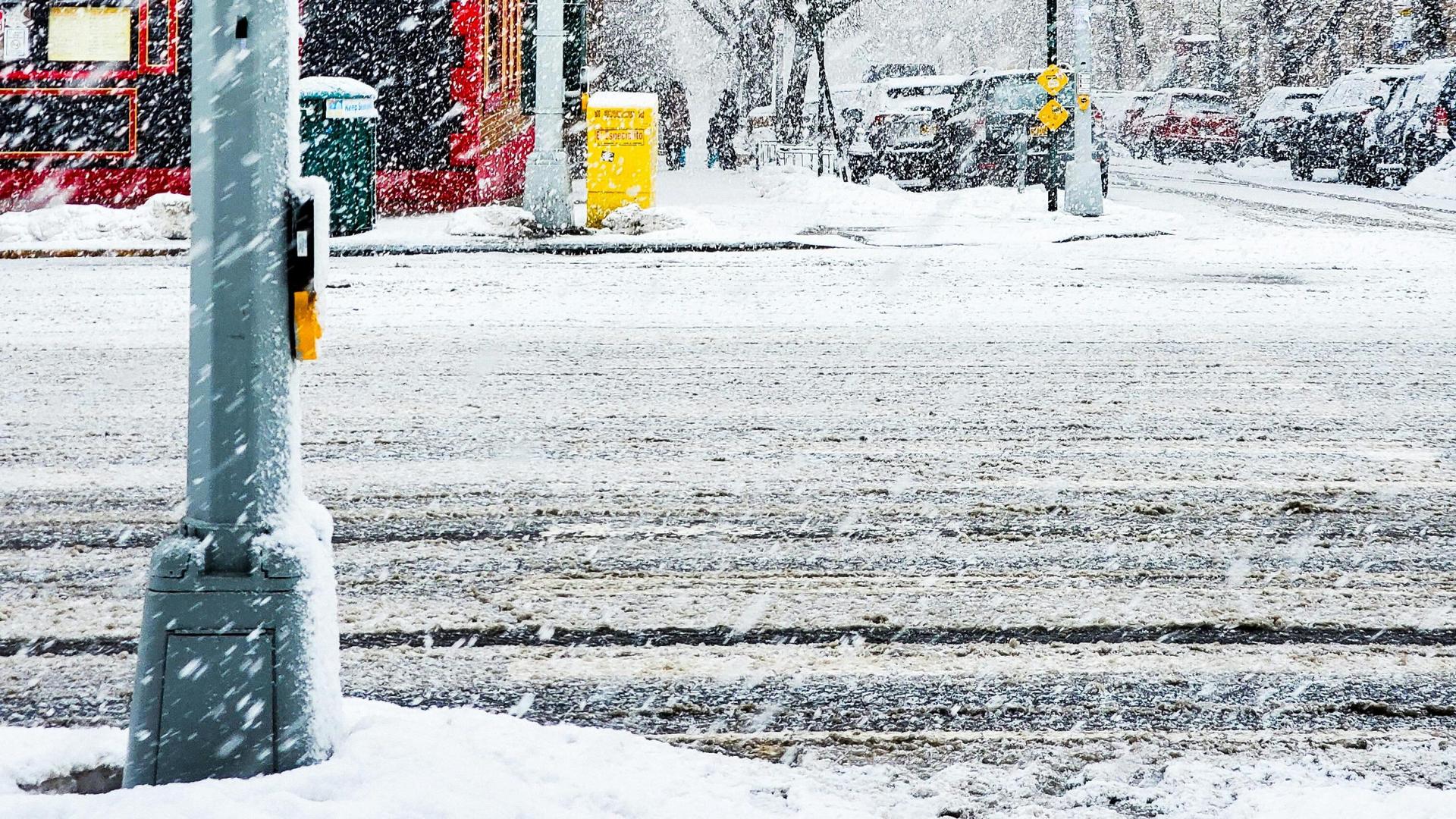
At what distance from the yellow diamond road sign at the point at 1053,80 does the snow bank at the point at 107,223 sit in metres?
10.4

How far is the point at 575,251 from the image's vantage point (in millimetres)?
15781

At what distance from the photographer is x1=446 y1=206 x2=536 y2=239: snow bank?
16.6m

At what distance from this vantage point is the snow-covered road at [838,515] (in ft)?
12.4

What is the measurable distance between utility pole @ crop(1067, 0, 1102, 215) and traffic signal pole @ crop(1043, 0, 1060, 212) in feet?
1.06

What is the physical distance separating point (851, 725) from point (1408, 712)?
48.7 inches

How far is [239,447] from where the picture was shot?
2.93 metres

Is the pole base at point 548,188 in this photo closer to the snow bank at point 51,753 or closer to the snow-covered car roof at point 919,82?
the snow-covered car roof at point 919,82

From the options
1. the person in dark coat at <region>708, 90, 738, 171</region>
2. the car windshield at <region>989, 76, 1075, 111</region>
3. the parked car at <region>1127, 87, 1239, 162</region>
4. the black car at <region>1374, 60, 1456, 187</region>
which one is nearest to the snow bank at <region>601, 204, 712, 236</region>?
the car windshield at <region>989, 76, 1075, 111</region>

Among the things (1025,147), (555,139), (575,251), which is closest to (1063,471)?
(575,251)

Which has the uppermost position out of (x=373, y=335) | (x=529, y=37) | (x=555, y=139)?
(x=529, y=37)

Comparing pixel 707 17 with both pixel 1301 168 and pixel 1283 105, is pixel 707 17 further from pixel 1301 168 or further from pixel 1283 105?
pixel 1301 168

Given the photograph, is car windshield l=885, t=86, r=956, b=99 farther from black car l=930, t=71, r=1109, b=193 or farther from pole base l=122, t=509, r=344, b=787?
pole base l=122, t=509, r=344, b=787

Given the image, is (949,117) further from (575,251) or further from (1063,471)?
(1063,471)

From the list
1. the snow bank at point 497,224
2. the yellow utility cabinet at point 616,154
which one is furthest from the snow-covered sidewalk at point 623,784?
the yellow utility cabinet at point 616,154
